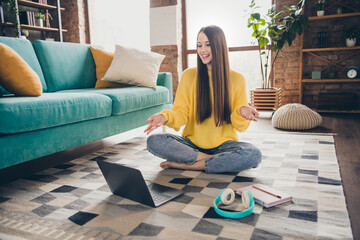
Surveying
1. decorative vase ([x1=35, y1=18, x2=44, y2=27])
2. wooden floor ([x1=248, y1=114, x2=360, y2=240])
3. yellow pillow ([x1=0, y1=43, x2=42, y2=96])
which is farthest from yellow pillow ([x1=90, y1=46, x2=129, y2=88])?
decorative vase ([x1=35, y1=18, x2=44, y2=27])

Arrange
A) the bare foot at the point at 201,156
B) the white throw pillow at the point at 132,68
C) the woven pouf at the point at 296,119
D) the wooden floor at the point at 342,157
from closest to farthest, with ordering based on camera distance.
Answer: the wooden floor at the point at 342,157 < the bare foot at the point at 201,156 < the white throw pillow at the point at 132,68 < the woven pouf at the point at 296,119

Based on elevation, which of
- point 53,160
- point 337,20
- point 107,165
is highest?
point 337,20

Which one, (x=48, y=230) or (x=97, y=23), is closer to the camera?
(x=48, y=230)

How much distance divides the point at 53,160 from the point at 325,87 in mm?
3742

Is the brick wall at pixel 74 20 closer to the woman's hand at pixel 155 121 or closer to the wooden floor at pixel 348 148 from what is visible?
the wooden floor at pixel 348 148

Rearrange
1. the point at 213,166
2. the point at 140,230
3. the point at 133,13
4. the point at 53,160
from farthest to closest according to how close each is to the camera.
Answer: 1. the point at 133,13
2. the point at 53,160
3. the point at 213,166
4. the point at 140,230

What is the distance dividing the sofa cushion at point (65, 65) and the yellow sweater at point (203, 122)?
1.23 metres

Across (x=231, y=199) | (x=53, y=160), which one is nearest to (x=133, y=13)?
(x=53, y=160)

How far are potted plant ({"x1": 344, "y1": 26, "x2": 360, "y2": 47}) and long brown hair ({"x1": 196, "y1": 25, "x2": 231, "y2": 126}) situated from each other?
291cm

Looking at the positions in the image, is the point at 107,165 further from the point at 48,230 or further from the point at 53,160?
the point at 53,160

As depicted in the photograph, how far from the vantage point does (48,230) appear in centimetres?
104

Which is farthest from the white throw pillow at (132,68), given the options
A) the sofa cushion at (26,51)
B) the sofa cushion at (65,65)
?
the sofa cushion at (26,51)

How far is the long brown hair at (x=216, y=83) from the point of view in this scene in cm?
162

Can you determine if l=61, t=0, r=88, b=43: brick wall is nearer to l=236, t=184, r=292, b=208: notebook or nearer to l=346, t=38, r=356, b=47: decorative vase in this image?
l=346, t=38, r=356, b=47: decorative vase
